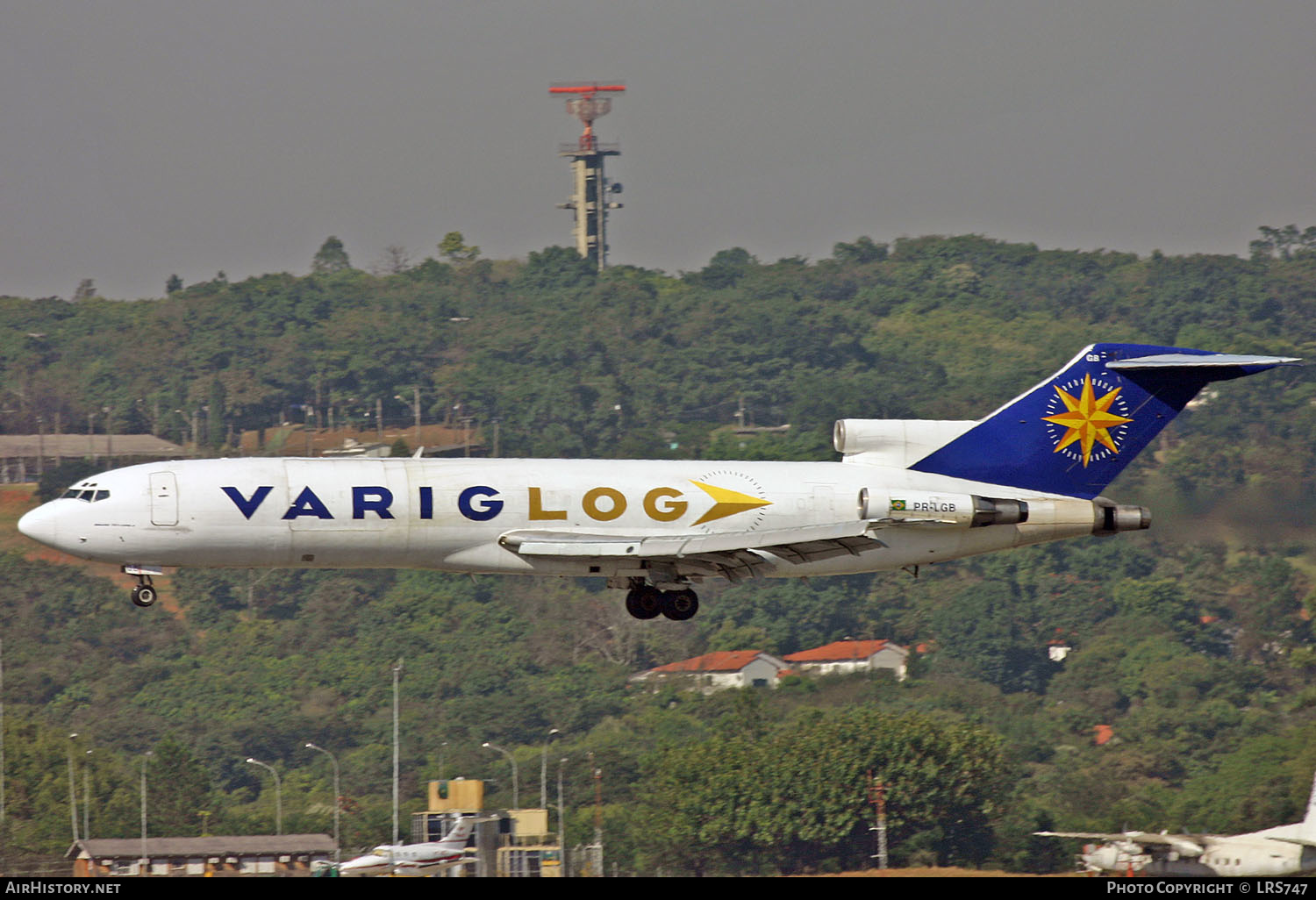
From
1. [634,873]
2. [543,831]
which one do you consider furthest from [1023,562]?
[543,831]

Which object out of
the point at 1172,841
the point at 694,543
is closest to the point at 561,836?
the point at 1172,841

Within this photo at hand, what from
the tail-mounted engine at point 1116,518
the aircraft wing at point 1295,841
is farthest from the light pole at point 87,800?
the tail-mounted engine at point 1116,518

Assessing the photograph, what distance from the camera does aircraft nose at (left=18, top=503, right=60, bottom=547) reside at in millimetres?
36500

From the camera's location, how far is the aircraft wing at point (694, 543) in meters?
36.8

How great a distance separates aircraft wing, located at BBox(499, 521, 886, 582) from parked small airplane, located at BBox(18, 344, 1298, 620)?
0.13ft

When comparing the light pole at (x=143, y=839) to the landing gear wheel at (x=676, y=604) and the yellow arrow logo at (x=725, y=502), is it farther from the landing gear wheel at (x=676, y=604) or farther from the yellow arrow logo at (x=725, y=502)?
the yellow arrow logo at (x=725, y=502)

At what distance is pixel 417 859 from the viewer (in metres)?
59.6

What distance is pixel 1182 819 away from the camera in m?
84.4

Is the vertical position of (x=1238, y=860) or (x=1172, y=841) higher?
(x=1172, y=841)

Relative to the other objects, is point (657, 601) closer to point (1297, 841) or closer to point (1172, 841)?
point (1172, 841)

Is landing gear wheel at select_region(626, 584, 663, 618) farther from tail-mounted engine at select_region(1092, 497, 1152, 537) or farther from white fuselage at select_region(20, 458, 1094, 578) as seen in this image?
tail-mounted engine at select_region(1092, 497, 1152, 537)

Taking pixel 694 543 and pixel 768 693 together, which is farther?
pixel 768 693

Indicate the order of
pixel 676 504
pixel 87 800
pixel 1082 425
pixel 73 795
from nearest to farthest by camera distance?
pixel 676 504
pixel 1082 425
pixel 87 800
pixel 73 795

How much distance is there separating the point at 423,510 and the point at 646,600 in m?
5.45
